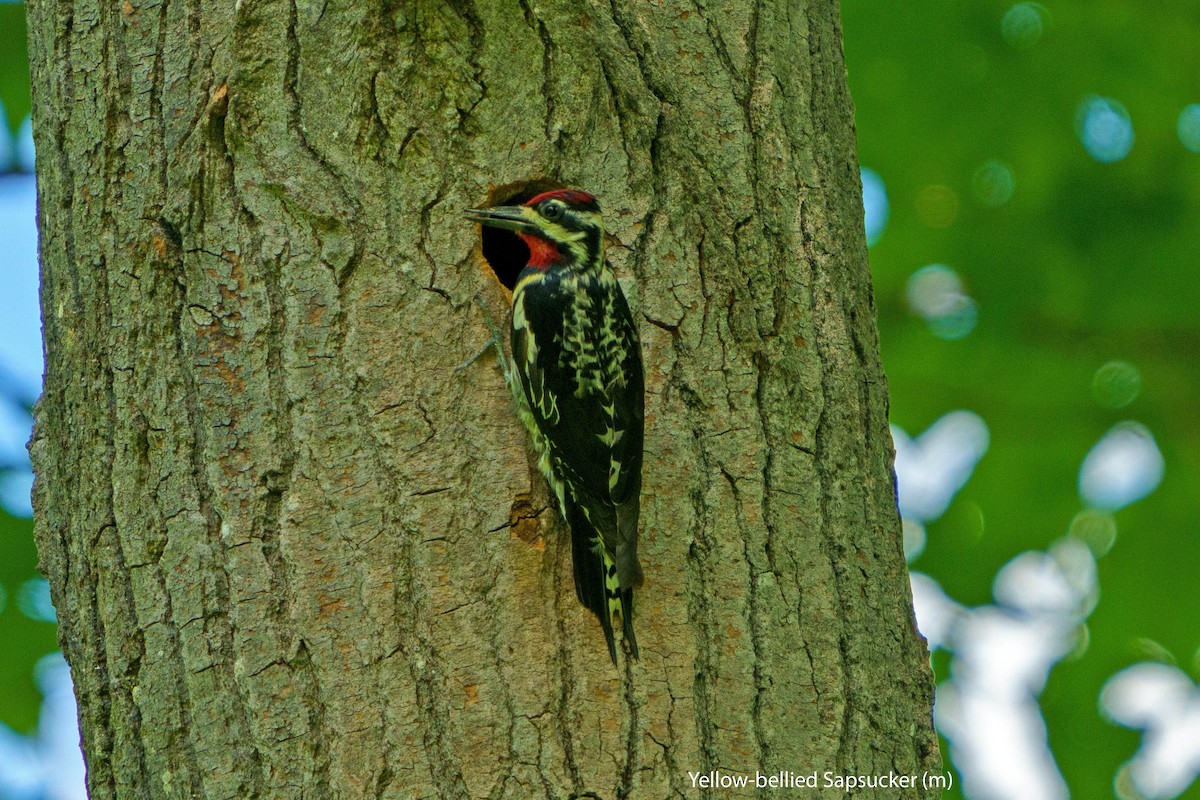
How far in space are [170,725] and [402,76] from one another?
5.69 feet

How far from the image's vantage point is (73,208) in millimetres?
3359

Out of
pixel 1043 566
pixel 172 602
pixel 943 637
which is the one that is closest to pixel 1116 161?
pixel 1043 566

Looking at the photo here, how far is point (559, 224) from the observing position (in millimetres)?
3758

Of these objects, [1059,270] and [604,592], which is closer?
[604,592]

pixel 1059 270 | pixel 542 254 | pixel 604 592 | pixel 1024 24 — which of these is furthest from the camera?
pixel 1059 270

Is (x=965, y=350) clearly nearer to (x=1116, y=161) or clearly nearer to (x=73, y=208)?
(x=1116, y=161)

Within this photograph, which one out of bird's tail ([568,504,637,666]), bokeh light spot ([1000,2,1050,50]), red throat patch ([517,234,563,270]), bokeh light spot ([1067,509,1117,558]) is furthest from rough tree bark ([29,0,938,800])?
bokeh light spot ([1067,509,1117,558])

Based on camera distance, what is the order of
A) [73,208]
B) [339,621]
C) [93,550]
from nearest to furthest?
[339,621] → [93,550] → [73,208]

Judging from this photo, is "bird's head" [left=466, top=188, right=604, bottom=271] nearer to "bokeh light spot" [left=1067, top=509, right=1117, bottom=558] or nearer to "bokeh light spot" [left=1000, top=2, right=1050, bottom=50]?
"bokeh light spot" [left=1000, top=2, right=1050, bottom=50]

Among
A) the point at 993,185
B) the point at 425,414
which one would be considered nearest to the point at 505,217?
the point at 425,414

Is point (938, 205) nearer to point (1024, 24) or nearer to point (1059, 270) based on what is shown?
point (1059, 270)

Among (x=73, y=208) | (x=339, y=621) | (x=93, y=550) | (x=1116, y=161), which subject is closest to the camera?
(x=339, y=621)

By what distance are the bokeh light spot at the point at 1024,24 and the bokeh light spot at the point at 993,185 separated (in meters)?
0.57

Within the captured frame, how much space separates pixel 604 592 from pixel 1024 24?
3.98 meters
